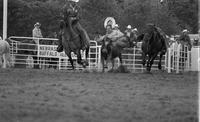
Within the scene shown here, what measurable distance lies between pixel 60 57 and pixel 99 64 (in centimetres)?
249

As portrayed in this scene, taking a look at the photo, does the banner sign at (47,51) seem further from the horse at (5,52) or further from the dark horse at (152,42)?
the dark horse at (152,42)

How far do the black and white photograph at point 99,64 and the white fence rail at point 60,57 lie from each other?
1.7 inches

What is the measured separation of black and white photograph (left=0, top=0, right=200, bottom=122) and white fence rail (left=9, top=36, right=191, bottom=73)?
42 millimetres

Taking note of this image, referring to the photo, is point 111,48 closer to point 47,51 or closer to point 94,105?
point 47,51

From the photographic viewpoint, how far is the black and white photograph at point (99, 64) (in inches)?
363

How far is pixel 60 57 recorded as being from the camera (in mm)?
28484

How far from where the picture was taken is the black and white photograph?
9.23 metres

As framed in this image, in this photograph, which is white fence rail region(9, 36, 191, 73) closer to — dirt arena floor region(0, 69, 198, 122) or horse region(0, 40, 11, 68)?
horse region(0, 40, 11, 68)

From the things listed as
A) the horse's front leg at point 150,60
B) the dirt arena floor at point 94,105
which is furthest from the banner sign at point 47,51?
the dirt arena floor at point 94,105

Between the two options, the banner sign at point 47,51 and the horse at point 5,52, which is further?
the banner sign at point 47,51

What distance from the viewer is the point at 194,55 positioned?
28.2 meters

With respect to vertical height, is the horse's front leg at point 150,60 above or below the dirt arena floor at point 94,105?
above

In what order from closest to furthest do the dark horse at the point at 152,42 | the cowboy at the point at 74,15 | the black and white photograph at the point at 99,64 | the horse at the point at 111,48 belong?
the black and white photograph at the point at 99,64 < the cowboy at the point at 74,15 < the dark horse at the point at 152,42 < the horse at the point at 111,48

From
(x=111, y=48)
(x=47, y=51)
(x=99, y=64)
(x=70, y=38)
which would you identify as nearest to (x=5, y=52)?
(x=47, y=51)
